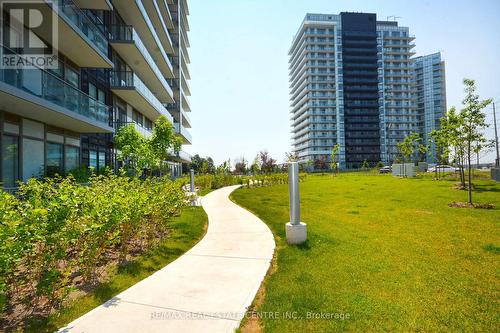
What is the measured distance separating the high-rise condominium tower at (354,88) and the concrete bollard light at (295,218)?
106 m

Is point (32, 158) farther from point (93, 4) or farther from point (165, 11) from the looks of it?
point (165, 11)

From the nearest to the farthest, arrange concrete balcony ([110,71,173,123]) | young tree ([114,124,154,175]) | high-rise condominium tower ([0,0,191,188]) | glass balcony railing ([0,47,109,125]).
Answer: glass balcony railing ([0,47,109,125]) < high-rise condominium tower ([0,0,191,188]) < young tree ([114,124,154,175]) < concrete balcony ([110,71,173,123])

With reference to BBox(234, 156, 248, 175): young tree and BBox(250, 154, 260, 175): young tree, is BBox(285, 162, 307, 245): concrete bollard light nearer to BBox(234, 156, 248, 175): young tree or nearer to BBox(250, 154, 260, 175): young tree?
BBox(250, 154, 260, 175): young tree

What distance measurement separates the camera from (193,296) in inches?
185

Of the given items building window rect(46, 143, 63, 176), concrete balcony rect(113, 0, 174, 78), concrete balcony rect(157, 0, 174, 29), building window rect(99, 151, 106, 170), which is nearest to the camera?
building window rect(46, 143, 63, 176)

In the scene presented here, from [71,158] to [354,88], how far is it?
4583 inches

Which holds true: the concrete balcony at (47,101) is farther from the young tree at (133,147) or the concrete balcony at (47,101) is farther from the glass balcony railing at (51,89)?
the young tree at (133,147)

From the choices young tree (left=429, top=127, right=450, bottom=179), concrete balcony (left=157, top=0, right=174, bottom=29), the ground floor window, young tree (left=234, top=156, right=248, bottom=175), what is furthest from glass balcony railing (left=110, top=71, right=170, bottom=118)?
young tree (left=234, top=156, right=248, bottom=175)

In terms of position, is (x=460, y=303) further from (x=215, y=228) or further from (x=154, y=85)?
(x=154, y=85)

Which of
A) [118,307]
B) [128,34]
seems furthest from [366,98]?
[118,307]

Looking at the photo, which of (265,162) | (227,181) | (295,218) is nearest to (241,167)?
(265,162)

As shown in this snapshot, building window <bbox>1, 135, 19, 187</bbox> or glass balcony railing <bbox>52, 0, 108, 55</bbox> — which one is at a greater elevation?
glass balcony railing <bbox>52, 0, 108, 55</bbox>

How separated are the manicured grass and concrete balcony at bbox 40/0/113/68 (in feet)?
35.3

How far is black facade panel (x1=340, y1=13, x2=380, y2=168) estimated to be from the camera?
112875 mm
